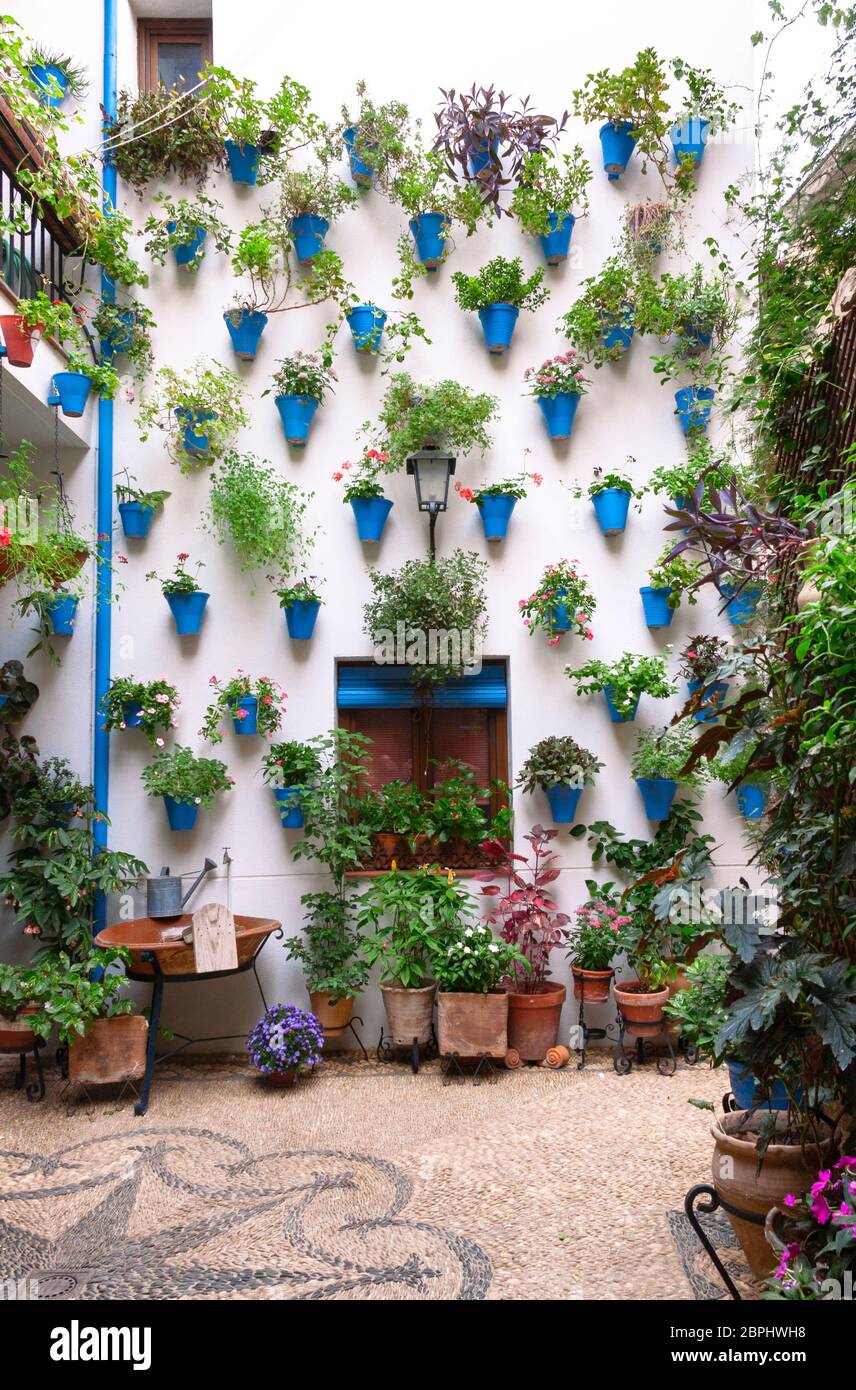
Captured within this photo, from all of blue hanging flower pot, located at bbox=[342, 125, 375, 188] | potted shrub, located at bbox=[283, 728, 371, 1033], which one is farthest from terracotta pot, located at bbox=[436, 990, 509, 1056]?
blue hanging flower pot, located at bbox=[342, 125, 375, 188]

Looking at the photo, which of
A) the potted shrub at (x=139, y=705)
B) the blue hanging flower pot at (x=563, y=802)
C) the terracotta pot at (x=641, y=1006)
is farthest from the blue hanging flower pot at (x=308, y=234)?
the terracotta pot at (x=641, y=1006)

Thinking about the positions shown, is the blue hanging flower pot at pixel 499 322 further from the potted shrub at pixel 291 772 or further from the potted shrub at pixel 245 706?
the potted shrub at pixel 291 772

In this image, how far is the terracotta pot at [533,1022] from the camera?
491cm

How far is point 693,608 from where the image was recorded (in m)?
5.57

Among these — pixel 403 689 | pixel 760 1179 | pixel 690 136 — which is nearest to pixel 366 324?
pixel 403 689

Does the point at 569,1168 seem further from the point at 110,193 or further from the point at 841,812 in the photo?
the point at 110,193

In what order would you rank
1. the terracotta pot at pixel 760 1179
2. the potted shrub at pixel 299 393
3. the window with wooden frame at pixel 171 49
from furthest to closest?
the window with wooden frame at pixel 171 49, the potted shrub at pixel 299 393, the terracotta pot at pixel 760 1179


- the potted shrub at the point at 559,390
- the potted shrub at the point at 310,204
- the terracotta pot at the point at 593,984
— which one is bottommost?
the terracotta pot at the point at 593,984

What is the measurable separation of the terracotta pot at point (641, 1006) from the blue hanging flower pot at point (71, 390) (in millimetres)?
4215

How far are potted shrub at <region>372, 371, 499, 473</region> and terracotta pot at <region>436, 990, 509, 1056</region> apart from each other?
9.72 ft

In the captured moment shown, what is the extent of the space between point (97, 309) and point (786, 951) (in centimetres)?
500

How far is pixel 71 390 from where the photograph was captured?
4984 millimetres

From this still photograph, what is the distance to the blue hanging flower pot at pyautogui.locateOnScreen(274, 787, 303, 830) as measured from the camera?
16.8 ft
